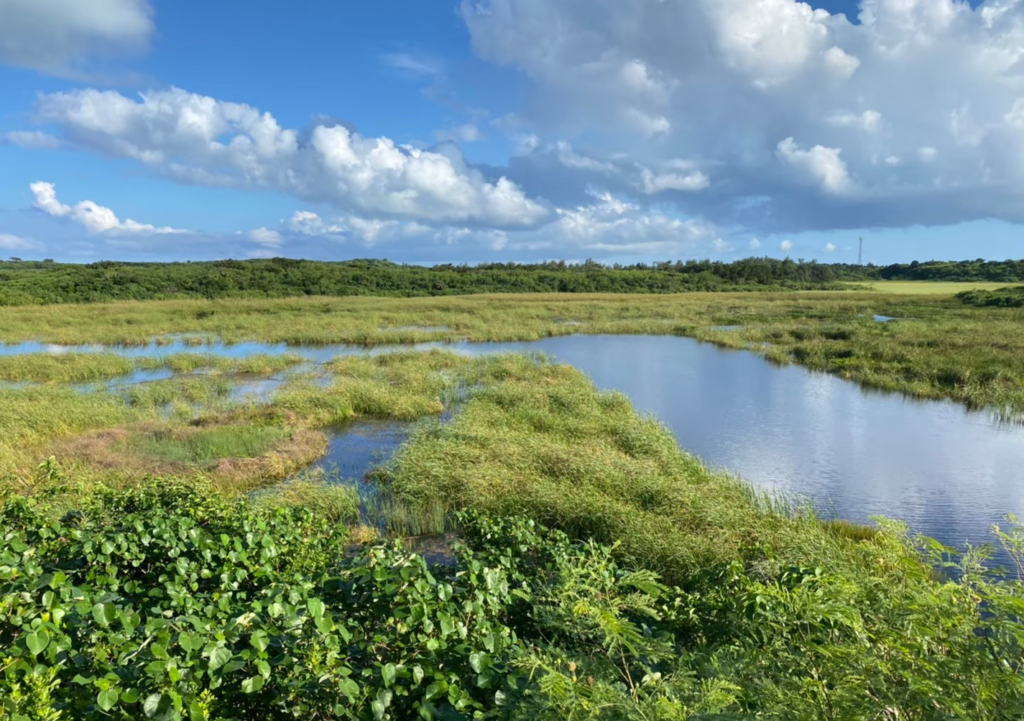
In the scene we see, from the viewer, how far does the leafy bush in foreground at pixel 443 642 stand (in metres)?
2.47

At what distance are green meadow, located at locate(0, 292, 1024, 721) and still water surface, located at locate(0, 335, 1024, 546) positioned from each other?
1.10 meters

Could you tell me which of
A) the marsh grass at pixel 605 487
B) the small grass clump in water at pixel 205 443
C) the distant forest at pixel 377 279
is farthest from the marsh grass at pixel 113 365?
the distant forest at pixel 377 279

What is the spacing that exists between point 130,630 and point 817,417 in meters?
16.9

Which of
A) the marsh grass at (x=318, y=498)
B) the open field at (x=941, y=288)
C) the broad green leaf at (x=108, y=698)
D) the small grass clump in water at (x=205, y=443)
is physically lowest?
the marsh grass at (x=318, y=498)

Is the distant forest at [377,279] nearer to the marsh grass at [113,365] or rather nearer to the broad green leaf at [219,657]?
the marsh grass at [113,365]

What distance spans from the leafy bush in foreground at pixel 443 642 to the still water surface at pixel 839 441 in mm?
6987

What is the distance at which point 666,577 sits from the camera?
22.8 ft

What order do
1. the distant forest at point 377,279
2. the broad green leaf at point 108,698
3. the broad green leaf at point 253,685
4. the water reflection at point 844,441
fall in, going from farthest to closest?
the distant forest at point 377,279
the water reflection at point 844,441
the broad green leaf at point 253,685
the broad green leaf at point 108,698

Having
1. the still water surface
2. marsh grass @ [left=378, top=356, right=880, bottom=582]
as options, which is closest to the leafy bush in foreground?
marsh grass @ [left=378, top=356, right=880, bottom=582]

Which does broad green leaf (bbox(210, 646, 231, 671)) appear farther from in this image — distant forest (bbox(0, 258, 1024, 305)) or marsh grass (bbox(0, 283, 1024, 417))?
distant forest (bbox(0, 258, 1024, 305))

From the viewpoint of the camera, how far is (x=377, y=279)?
252 ft

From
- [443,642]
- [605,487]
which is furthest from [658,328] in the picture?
[443,642]

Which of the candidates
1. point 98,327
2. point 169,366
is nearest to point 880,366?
point 169,366

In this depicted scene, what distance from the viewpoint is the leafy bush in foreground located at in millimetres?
2471
